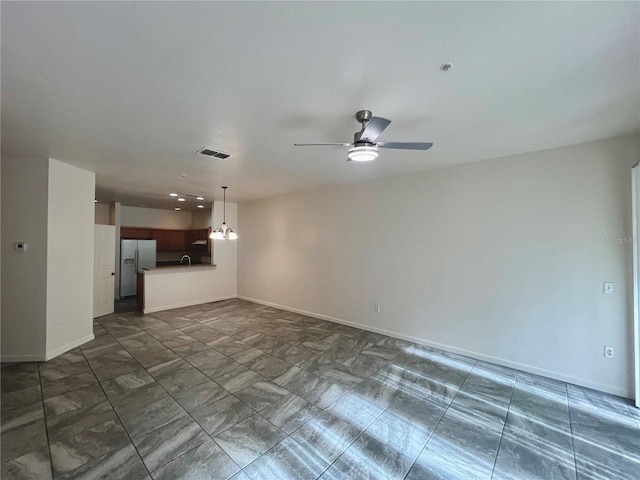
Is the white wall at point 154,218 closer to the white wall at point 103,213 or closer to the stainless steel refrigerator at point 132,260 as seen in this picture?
the white wall at point 103,213

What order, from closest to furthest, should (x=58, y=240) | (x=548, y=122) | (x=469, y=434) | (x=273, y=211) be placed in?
(x=469, y=434) < (x=548, y=122) < (x=58, y=240) < (x=273, y=211)

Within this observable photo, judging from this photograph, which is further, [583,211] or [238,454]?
[583,211]

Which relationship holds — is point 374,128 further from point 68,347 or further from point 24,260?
point 68,347

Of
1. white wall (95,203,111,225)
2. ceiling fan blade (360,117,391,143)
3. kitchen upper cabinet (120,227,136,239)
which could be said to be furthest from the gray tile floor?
white wall (95,203,111,225)

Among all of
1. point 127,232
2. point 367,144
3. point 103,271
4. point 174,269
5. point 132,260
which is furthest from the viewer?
point 127,232

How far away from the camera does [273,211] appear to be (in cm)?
656

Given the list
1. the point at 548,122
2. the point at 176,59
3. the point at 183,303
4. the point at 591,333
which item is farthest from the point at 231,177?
the point at 591,333

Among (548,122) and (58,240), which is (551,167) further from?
(58,240)

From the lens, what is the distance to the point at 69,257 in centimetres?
394

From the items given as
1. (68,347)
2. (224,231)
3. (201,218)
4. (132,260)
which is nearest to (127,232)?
(132,260)

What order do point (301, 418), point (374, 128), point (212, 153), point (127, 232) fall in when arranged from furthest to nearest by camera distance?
point (127, 232), point (212, 153), point (301, 418), point (374, 128)

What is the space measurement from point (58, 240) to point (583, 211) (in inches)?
272

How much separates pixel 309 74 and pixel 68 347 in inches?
201

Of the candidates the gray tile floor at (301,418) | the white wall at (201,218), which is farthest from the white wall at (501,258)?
the white wall at (201,218)
